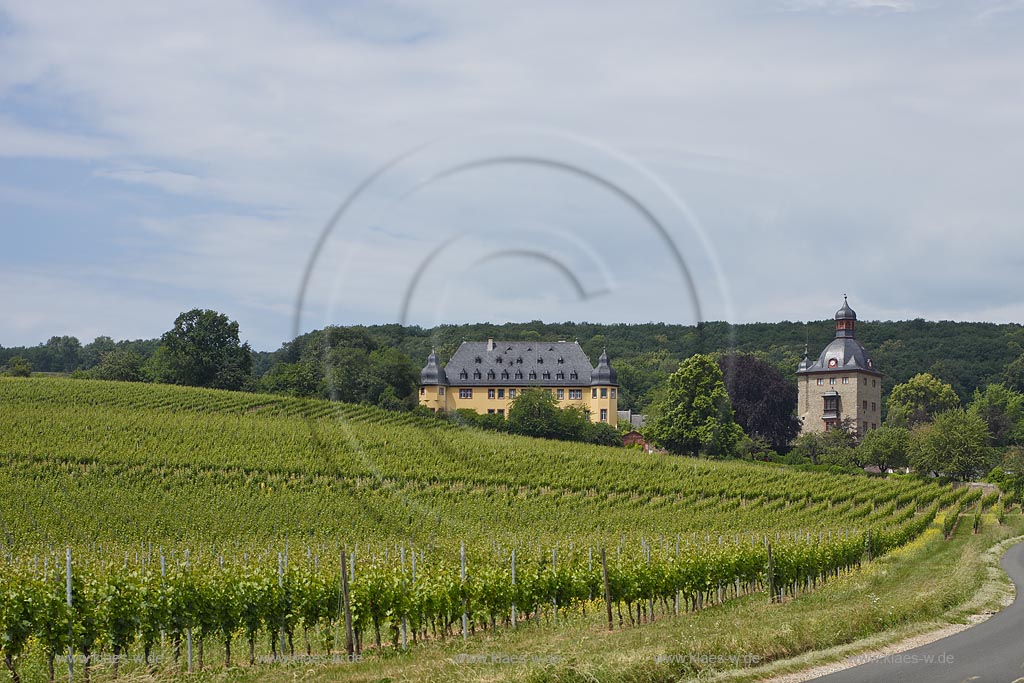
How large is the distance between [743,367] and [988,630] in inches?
2518

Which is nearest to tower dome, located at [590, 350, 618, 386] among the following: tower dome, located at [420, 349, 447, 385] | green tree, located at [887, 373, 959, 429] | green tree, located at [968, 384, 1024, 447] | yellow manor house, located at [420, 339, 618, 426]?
yellow manor house, located at [420, 339, 618, 426]

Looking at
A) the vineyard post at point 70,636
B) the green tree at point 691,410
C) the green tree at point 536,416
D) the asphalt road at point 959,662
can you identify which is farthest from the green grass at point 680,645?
the green tree at point 536,416

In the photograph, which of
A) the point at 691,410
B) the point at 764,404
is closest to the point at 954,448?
the point at 764,404

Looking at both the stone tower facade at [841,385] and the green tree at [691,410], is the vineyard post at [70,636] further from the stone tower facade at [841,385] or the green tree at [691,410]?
the stone tower facade at [841,385]

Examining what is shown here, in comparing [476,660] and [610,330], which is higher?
[610,330]

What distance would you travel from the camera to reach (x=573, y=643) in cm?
1534

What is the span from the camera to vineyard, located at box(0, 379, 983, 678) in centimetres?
1636

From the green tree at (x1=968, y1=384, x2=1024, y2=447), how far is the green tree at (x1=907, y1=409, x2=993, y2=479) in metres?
21.8

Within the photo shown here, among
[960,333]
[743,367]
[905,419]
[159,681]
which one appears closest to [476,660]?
[159,681]

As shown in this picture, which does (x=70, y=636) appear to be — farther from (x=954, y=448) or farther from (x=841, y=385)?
(x=841, y=385)

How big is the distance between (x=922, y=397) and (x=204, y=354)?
83.1m

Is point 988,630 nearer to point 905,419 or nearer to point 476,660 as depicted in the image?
point 476,660

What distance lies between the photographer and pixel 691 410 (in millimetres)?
53312

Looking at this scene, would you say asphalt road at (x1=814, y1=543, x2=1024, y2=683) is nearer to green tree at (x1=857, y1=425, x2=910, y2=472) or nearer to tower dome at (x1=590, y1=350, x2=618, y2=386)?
green tree at (x1=857, y1=425, x2=910, y2=472)
